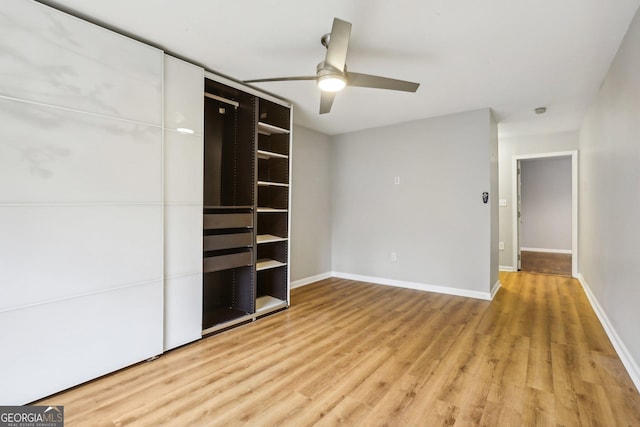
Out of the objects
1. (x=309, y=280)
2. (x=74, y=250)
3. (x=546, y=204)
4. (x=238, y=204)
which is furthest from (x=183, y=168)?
(x=546, y=204)

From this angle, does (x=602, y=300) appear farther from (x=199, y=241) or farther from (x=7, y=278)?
(x=7, y=278)

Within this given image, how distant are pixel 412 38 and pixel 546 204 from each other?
307 inches

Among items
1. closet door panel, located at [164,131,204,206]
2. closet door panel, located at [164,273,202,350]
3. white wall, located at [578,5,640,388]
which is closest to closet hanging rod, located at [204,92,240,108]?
closet door panel, located at [164,131,204,206]

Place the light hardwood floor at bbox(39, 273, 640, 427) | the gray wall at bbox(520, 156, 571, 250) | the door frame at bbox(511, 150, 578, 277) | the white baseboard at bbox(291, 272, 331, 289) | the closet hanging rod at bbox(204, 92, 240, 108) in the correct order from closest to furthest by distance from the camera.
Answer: the light hardwood floor at bbox(39, 273, 640, 427), the closet hanging rod at bbox(204, 92, 240, 108), the white baseboard at bbox(291, 272, 331, 289), the door frame at bbox(511, 150, 578, 277), the gray wall at bbox(520, 156, 571, 250)

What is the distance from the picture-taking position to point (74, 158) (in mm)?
1910

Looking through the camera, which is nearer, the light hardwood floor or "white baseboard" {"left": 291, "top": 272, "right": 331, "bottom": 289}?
the light hardwood floor

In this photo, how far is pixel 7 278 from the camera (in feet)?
5.52

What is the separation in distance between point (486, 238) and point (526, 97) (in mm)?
1652

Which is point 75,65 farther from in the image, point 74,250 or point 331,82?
point 331,82

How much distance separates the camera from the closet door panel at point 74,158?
1705 mm

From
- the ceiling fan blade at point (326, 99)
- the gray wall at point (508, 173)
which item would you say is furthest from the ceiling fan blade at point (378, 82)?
the gray wall at point (508, 173)

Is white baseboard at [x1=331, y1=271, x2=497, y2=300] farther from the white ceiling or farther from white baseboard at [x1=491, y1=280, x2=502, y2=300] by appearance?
the white ceiling

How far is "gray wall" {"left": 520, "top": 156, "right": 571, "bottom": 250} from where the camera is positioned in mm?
7691

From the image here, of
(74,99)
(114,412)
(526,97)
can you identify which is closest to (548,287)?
(526,97)
